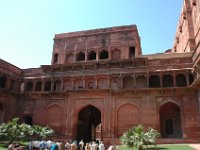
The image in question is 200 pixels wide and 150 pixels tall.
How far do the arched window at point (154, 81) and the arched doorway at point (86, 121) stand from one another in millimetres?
7390

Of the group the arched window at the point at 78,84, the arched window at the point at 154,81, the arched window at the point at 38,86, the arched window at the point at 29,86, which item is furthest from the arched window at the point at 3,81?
the arched window at the point at 154,81

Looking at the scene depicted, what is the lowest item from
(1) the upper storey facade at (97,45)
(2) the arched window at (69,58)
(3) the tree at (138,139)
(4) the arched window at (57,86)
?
(3) the tree at (138,139)

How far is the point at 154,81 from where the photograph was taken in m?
24.4

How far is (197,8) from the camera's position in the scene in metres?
23.7

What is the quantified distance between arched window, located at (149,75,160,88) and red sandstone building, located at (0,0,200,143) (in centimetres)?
10

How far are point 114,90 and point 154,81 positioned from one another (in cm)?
440

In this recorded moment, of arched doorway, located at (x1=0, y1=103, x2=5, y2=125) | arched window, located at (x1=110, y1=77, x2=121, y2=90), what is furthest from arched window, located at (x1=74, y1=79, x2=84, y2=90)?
arched doorway, located at (x1=0, y1=103, x2=5, y2=125)

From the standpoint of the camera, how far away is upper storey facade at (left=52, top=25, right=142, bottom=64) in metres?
28.8

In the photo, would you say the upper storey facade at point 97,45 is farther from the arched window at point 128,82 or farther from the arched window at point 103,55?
the arched window at point 128,82

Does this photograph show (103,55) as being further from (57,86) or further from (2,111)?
(2,111)

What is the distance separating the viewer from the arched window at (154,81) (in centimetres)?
2422

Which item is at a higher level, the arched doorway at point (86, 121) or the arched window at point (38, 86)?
the arched window at point (38, 86)

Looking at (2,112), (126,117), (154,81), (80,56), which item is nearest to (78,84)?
(80,56)

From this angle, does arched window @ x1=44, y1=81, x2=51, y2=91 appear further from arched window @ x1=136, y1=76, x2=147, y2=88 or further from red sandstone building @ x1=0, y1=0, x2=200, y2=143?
arched window @ x1=136, y1=76, x2=147, y2=88
